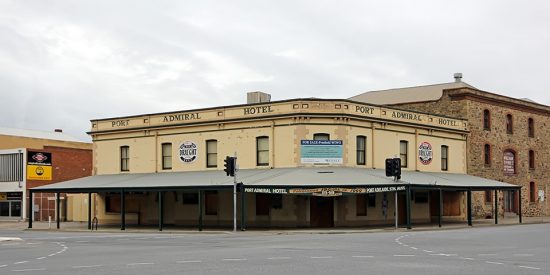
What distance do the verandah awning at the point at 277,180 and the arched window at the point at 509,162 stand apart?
8186 millimetres

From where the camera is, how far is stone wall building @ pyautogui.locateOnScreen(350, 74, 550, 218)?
50.2 metres

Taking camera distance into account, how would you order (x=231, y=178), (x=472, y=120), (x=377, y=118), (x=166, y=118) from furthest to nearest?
(x=472, y=120)
(x=166, y=118)
(x=377, y=118)
(x=231, y=178)

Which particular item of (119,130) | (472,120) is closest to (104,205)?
(119,130)

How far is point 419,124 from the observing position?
4503cm

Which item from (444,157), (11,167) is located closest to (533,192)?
(444,157)

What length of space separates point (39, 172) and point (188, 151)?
19.1m

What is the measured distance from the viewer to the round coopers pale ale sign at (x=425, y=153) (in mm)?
45162

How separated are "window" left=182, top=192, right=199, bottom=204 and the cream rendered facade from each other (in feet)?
0.78

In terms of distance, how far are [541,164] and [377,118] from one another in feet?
72.2

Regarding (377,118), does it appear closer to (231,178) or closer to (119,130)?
(231,178)

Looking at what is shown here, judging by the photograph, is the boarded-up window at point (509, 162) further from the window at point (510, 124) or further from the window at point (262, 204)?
the window at point (262, 204)

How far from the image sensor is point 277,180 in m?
36.9

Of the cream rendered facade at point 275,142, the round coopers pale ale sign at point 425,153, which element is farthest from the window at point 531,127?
the round coopers pale ale sign at point 425,153

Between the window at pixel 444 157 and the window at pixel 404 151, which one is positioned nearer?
the window at pixel 404 151
